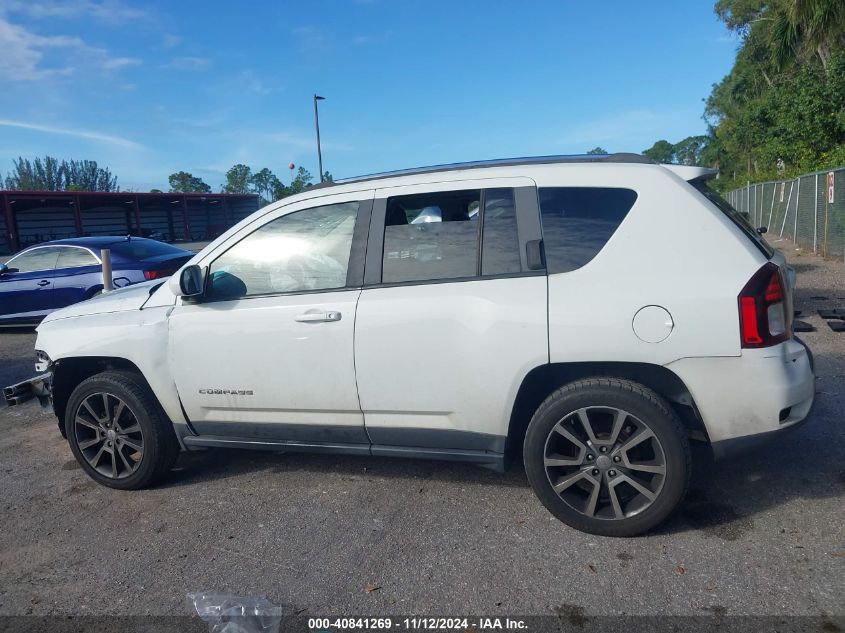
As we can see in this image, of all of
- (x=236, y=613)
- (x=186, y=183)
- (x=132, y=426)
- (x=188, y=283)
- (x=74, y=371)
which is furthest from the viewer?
(x=186, y=183)

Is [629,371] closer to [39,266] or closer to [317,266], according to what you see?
[317,266]

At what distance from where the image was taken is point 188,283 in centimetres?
417

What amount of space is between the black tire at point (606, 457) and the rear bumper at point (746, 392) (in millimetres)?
176

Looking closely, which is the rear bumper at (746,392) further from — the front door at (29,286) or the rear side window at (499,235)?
the front door at (29,286)

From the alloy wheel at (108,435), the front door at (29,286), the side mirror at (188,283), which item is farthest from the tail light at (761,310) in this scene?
the front door at (29,286)

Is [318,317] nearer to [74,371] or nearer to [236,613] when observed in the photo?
[236,613]

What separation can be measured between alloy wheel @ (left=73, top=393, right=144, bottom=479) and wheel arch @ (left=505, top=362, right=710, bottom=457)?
2.45 metres

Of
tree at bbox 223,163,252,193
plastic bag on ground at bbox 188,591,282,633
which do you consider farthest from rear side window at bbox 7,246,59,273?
tree at bbox 223,163,252,193

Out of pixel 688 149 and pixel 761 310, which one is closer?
pixel 761 310

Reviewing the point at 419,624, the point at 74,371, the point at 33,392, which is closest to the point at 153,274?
the point at 33,392

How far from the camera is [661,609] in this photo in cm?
292

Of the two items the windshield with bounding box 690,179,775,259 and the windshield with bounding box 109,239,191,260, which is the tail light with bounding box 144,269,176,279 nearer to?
the windshield with bounding box 109,239,191,260

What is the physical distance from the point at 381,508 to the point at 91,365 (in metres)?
2.30

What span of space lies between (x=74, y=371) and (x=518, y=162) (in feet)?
10.9
